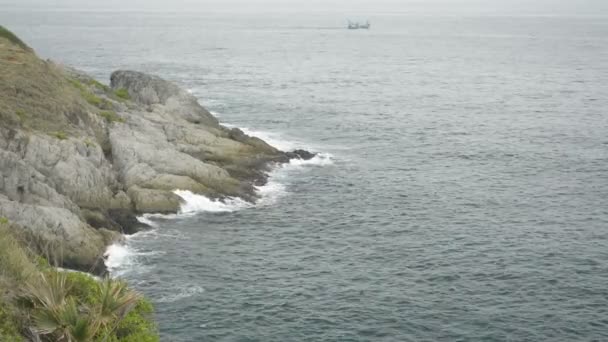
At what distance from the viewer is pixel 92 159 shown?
64.2 metres

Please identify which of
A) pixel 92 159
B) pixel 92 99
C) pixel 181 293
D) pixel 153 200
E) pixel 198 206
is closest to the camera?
pixel 181 293

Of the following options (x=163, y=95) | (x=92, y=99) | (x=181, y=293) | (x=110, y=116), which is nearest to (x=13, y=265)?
(x=181, y=293)

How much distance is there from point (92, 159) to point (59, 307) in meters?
39.6

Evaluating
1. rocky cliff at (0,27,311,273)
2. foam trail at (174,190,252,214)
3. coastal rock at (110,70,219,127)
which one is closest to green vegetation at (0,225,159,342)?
rocky cliff at (0,27,311,273)

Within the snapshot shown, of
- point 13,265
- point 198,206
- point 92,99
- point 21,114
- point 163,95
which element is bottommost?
point 198,206

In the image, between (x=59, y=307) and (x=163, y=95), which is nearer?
(x=59, y=307)

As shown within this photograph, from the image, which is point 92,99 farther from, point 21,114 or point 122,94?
point 21,114

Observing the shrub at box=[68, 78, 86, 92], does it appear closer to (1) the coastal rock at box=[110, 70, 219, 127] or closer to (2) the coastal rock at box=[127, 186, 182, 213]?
A: (1) the coastal rock at box=[110, 70, 219, 127]

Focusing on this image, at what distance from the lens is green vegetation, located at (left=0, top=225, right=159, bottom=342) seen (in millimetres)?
26156

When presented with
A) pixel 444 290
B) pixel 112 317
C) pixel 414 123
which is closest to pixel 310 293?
pixel 444 290

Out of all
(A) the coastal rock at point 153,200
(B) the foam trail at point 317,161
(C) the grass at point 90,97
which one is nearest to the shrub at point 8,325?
(A) the coastal rock at point 153,200

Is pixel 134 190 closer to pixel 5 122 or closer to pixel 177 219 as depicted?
pixel 177 219

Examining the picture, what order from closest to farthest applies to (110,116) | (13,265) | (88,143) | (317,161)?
(13,265)
(88,143)
(110,116)
(317,161)

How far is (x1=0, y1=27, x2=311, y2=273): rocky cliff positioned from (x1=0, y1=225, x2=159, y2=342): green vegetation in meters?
16.1
